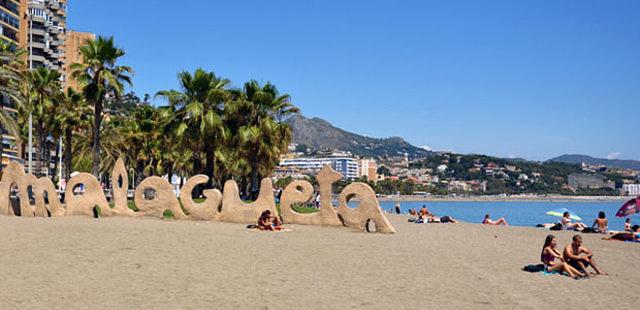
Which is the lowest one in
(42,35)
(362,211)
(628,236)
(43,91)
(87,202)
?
(628,236)

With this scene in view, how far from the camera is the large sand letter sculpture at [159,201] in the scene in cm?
2511

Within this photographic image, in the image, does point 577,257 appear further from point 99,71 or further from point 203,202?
point 99,71

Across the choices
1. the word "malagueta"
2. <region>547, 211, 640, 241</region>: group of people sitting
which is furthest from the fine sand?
<region>547, 211, 640, 241</region>: group of people sitting

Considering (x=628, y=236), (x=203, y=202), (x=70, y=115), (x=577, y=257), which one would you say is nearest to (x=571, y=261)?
(x=577, y=257)

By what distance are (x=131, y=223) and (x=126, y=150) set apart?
3349 centimetres

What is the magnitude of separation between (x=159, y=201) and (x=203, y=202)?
1747 millimetres

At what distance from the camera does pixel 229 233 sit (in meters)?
21.2

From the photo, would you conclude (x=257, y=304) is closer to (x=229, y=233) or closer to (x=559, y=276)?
(x=559, y=276)

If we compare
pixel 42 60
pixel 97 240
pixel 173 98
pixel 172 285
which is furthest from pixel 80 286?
pixel 42 60

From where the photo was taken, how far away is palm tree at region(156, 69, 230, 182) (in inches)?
1359

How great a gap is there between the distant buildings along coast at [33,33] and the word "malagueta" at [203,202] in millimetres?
37824

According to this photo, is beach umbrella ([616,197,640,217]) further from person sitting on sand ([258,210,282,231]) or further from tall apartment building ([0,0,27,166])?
tall apartment building ([0,0,27,166])

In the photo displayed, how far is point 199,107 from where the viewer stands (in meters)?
34.5

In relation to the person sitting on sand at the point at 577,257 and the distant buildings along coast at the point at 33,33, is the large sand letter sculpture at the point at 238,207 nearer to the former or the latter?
the person sitting on sand at the point at 577,257
